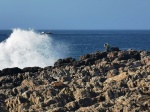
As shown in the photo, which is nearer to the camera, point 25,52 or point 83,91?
point 83,91

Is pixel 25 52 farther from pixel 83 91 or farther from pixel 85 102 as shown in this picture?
pixel 85 102

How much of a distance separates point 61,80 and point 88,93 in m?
4.29

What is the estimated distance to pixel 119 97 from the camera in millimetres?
19250

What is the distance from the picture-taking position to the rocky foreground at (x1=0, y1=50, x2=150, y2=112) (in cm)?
→ 1841

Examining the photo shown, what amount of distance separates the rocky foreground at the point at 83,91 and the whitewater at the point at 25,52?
25922 millimetres

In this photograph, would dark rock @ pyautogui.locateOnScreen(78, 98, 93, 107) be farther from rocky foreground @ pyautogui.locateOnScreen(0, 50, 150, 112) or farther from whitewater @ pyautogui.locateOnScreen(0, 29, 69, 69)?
whitewater @ pyautogui.locateOnScreen(0, 29, 69, 69)

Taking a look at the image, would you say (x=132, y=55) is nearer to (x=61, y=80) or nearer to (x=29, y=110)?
(x=61, y=80)

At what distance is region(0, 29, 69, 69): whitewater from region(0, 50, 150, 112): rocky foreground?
2592cm

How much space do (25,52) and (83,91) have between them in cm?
4022

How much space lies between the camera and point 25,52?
197 feet

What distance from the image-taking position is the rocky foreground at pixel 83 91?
60.4 ft

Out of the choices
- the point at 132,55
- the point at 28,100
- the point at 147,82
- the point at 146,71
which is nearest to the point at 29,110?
the point at 28,100

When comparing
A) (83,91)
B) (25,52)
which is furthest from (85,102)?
(25,52)

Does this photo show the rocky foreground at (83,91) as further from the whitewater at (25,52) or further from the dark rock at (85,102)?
the whitewater at (25,52)
